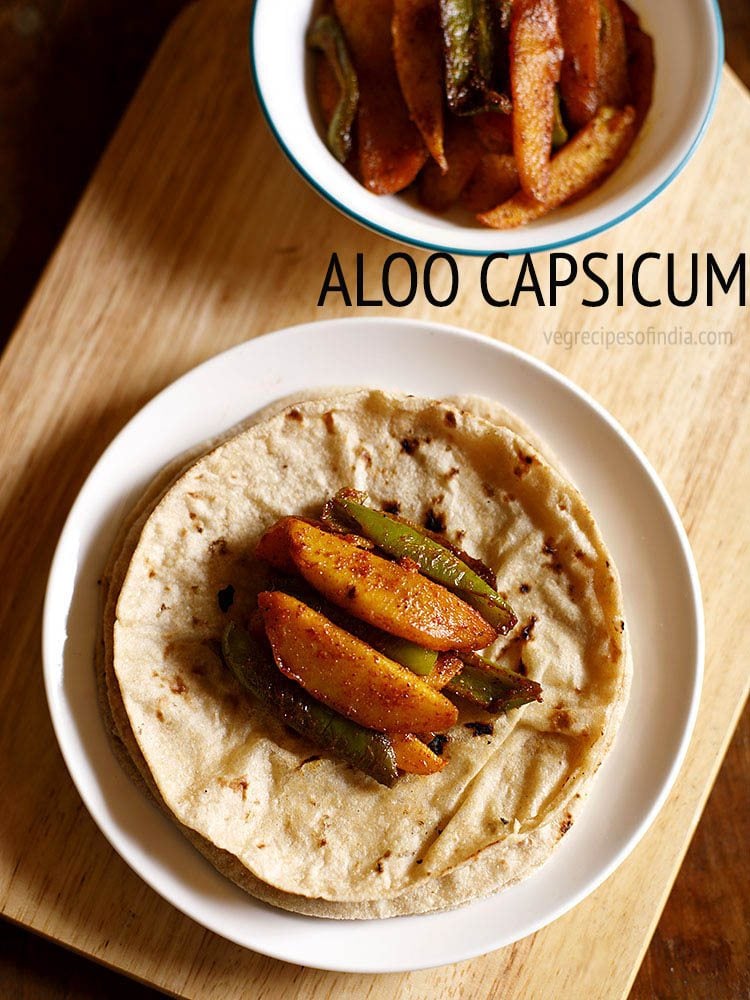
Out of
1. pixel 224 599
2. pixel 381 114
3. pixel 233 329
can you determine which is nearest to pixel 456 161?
pixel 381 114

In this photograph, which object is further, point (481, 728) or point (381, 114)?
point (381, 114)

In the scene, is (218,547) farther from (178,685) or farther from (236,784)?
(236,784)

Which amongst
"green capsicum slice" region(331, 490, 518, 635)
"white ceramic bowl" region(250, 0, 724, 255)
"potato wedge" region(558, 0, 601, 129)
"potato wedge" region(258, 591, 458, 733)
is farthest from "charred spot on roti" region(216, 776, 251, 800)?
"potato wedge" region(558, 0, 601, 129)

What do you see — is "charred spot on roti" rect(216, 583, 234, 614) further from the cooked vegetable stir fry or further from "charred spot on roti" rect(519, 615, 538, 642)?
the cooked vegetable stir fry

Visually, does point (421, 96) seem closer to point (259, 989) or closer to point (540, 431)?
point (540, 431)

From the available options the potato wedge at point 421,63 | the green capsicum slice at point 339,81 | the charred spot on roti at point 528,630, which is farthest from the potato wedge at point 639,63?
the charred spot on roti at point 528,630

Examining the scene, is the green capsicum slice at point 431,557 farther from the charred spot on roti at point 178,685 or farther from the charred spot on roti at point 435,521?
the charred spot on roti at point 178,685

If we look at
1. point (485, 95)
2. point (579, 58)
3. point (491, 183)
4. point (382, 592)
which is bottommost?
point (382, 592)
